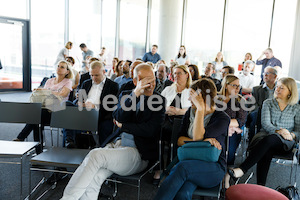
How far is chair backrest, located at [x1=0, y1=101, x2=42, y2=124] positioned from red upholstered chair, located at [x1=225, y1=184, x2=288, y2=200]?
2.20 m

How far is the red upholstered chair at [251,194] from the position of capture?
77.3 inches

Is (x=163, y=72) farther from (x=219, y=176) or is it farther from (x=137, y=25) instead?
(x=137, y=25)

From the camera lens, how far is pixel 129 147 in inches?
97.6

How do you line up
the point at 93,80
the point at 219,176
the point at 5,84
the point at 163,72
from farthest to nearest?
the point at 5,84 → the point at 163,72 → the point at 93,80 → the point at 219,176

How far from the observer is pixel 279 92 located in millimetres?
3180

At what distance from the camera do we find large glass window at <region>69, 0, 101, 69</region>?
377 inches

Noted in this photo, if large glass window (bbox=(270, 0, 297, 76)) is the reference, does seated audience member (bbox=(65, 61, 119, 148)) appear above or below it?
below

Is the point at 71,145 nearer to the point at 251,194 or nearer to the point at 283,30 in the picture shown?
the point at 251,194

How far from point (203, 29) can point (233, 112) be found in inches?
295

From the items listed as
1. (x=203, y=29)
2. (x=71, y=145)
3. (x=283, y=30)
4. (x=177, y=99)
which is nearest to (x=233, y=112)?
(x=177, y=99)

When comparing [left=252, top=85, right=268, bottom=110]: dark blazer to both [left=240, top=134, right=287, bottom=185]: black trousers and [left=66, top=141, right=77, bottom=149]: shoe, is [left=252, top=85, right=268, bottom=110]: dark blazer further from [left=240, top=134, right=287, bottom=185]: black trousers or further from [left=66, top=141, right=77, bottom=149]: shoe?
[left=66, top=141, right=77, bottom=149]: shoe

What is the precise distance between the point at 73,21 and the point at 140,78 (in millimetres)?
7902

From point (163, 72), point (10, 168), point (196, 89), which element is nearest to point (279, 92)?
point (196, 89)

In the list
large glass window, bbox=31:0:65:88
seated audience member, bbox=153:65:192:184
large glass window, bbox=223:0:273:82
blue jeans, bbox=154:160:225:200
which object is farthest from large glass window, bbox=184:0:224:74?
blue jeans, bbox=154:160:225:200
